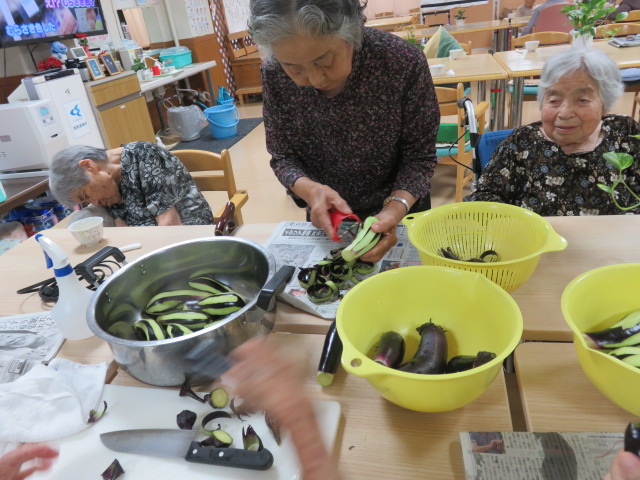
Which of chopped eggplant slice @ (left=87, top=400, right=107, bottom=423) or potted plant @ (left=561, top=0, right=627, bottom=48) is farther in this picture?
potted plant @ (left=561, top=0, right=627, bottom=48)

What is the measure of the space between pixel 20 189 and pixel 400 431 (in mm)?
2938

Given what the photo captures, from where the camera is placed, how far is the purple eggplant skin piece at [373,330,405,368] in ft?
2.61

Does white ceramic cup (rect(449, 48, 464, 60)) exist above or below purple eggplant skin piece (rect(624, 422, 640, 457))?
above

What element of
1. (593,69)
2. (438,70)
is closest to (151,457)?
(593,69)

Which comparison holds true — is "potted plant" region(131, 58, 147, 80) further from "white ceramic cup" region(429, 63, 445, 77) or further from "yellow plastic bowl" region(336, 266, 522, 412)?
Result: "yellow plastic bowl" region(336, 266, 522, 412)

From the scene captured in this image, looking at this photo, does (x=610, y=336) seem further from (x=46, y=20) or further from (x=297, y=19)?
(x=46, y=20)

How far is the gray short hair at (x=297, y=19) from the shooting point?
102 cm

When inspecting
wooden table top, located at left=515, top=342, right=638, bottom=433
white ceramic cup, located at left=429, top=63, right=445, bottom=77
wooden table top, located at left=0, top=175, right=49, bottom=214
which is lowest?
wooden table top, located at left=0, top=175, right=49, bottom=214

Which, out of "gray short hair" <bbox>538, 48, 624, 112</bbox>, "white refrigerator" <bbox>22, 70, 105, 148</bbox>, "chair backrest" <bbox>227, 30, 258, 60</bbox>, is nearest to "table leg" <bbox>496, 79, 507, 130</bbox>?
"gray short hair" <bbox>538, 48, 624, 112</bbox>

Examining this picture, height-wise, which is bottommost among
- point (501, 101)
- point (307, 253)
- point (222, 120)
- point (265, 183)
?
point (265, 183)

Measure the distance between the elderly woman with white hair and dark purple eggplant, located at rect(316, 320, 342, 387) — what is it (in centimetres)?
117

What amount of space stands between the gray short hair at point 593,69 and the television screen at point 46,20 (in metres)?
4.09

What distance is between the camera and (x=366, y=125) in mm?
1449

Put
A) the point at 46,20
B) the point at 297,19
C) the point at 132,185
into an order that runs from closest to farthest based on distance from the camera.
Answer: the point at 297,19
the point at 132,185
the point at 46,20
